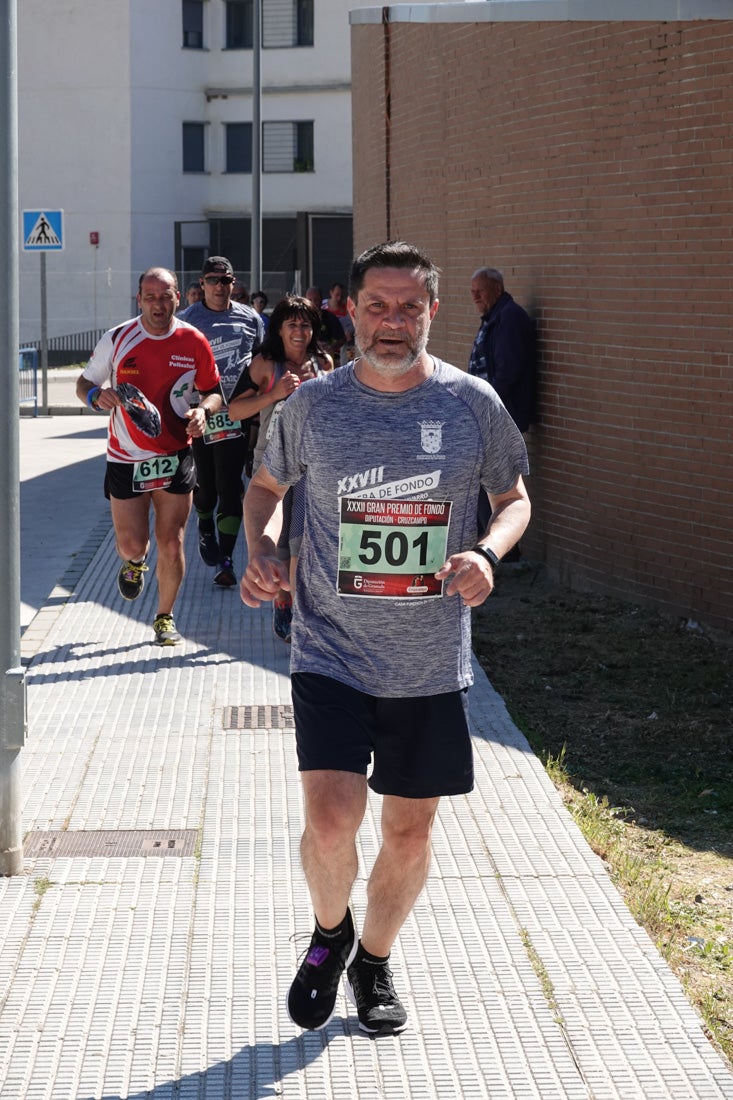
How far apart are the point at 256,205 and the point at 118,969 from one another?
18.8m

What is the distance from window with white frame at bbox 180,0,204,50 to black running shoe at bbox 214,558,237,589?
39.2 m

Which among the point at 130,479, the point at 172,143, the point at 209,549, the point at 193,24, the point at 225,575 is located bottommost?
the point at 225,575

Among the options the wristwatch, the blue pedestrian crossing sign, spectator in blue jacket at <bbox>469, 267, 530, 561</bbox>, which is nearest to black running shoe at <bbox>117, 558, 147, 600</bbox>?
spectator in blue jacket at <bbox>469, 267, 530, 561</bbox>

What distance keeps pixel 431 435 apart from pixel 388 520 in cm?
24

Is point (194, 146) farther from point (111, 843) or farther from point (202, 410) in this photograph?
point (111, 843)

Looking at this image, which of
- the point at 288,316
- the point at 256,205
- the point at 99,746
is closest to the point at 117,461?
the point at 288,316

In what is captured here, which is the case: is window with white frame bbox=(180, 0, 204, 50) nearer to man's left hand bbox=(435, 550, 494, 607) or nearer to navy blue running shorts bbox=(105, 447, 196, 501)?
navy blue running shorts bbox=(105, 447, 196, 501)

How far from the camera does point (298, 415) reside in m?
4.33

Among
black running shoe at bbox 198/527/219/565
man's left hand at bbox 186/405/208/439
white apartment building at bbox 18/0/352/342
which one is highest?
white apartment building at bbox 18/0/352/342

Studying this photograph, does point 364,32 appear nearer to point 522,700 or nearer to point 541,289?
point 541,289

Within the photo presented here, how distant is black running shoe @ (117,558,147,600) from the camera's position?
9.25m

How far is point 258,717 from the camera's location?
25.0ft

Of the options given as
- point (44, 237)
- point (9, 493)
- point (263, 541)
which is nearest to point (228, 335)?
point (9, 493)

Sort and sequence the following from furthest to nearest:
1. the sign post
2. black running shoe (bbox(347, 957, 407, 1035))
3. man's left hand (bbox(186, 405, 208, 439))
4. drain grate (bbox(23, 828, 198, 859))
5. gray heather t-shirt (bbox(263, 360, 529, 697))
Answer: the sign post → man's left hand (bbox(186, 405, 208, 439)) → drain grate (bbox(23, 828, 198, 859)) → black running shoe (bbox(347, 957, 407, 1035)) → gray heather t-shirt (bbox(263, 360, 529, 697))
